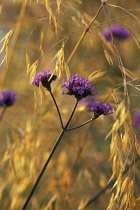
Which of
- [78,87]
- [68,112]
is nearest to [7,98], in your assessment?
[68,112]

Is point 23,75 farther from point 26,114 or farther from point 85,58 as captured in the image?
point 85,58

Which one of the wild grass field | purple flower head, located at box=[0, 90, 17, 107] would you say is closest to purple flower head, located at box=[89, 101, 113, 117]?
the wild grass field

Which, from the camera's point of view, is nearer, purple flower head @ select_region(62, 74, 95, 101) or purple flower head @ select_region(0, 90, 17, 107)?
purple flower head @ select_region(62, 74, 95, 101)

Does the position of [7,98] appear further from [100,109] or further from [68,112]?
[100,109]

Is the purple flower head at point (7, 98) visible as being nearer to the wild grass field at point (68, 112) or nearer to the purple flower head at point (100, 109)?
the wild grass field at point (68, 112)

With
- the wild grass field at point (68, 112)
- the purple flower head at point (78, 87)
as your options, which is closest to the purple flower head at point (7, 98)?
the wild grass field at point (68, 112)

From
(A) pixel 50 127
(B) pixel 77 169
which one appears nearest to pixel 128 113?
(A) pixel 50 127

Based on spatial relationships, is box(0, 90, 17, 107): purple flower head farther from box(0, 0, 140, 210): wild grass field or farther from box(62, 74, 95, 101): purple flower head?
box(62, 74, 95, 101): purple flower head

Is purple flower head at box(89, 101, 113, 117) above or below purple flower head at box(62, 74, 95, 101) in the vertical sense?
below
